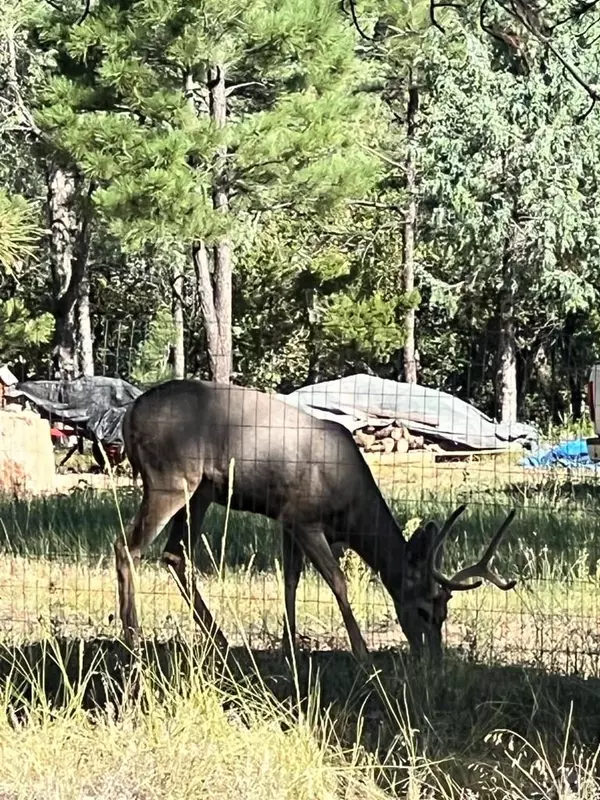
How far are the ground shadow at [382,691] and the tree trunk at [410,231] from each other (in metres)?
22.9

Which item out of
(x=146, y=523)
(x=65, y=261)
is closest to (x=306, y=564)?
(x=146, y=523)

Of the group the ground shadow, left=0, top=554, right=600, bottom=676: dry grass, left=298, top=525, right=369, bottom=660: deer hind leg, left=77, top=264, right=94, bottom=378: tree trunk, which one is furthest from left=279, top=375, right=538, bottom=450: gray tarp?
the ground shadow

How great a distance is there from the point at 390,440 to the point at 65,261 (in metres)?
11.7

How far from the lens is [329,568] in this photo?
845 centimetres

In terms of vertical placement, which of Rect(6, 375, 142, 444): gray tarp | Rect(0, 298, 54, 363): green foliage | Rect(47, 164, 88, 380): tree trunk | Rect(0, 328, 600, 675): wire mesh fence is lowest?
Rect(0, 328, 600, 675): wire mesh fence

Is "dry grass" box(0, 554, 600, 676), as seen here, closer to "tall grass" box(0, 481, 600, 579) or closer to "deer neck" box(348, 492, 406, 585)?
"tall grass" box(0, 481, 600, 579)

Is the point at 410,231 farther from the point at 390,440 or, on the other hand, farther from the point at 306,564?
the point at 306,564

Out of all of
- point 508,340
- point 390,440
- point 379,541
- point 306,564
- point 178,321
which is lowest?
point 306,564

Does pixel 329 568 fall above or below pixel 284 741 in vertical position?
above

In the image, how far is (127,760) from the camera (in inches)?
207

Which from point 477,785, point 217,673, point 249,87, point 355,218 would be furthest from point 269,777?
point 355,218

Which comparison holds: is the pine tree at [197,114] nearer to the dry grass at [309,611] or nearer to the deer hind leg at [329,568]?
the dry grass at [309,611]

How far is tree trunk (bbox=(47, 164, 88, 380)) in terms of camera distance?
2981cm

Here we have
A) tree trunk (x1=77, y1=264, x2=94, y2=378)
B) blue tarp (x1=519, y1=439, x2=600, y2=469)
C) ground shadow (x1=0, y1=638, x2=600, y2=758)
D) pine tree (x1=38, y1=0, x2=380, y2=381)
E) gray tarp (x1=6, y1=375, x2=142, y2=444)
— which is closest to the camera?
ground shadow (x1=0, y1=638, x2=600, y2=758)
